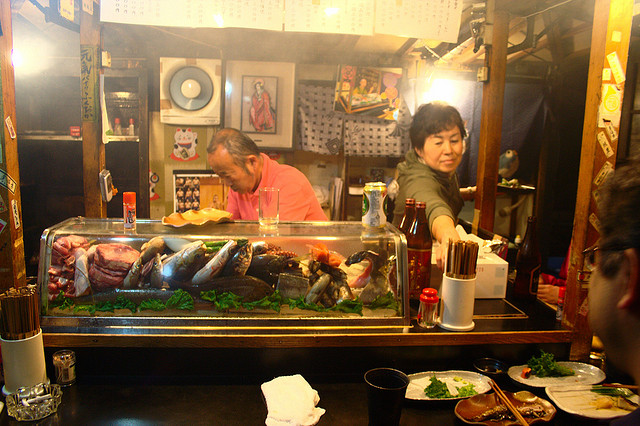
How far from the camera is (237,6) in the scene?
2488mm

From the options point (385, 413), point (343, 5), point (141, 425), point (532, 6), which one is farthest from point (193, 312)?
point (532, 6)

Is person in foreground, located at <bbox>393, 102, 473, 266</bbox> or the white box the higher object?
person in foreground, located at <bbox>393, 102, 473, 266</bbox>

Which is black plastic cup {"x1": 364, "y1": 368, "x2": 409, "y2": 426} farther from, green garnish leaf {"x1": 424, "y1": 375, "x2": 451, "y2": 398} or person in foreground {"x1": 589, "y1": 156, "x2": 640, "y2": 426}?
person in foreground {"x1": 589, "y1": 156, "x2": 640, "y2": 426}

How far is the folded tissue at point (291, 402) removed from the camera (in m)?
1.54

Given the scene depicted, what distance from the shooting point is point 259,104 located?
5.41m

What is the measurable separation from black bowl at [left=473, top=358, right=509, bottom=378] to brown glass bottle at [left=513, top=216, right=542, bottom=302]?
66 cm

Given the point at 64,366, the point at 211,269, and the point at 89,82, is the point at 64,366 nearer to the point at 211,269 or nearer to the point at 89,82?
the point at 211,269

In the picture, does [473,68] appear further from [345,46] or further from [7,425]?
[7,425]

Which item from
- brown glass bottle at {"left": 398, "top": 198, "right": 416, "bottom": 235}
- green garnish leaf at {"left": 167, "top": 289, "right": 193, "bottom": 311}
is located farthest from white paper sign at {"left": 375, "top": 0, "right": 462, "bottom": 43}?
green garnish leaf at {"left": 167, "top": 289, "right": 193, "bottom": 311}

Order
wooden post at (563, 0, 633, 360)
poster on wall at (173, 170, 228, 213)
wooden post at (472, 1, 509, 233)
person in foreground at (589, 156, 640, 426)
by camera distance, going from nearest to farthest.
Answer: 1. person in foreground at (589, 156, 640, 426)
2. wooden post at (563, 0, 633, 360)
3. wooden post at (472, 1, 509, 233)
4. poster on wall at (173, 170, 228, 213)

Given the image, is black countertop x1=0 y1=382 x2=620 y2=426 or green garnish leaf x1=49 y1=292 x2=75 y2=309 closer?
black countertop x1=0 y1=382 x2=620 y2=426

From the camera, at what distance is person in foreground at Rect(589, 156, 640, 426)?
91 centimetres

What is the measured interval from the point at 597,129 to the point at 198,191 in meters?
4.67

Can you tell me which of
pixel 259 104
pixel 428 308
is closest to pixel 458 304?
pixel 428 308
